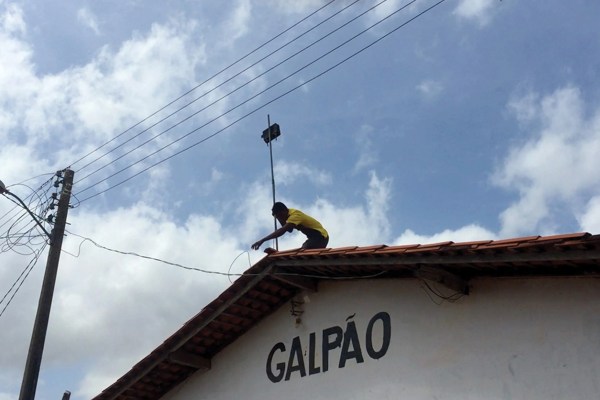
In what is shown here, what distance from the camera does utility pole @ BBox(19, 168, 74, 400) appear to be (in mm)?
10773

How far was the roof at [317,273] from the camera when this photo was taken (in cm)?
697

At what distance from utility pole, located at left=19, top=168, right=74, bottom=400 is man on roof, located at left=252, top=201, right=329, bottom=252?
13.1 ft

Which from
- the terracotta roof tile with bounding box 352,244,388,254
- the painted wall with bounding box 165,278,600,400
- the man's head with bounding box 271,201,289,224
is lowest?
the painted wall with bounding box 165,278,600,400

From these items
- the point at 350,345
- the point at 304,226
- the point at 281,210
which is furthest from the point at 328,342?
the point at 281,210

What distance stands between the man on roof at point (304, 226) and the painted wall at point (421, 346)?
115 cm

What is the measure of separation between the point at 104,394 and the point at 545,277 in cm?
789

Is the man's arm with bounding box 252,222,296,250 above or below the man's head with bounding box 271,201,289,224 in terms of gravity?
below

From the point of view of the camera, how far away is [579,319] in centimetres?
708

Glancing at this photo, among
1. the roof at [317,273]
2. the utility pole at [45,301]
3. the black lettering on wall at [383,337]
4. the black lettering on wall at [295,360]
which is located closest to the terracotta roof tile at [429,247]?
the roof at [317,273]

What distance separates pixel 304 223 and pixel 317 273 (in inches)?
55.0

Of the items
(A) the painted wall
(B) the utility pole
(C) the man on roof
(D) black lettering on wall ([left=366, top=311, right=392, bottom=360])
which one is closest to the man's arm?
(C) the man on roof

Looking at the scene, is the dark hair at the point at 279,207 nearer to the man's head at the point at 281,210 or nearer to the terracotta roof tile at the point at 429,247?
the man's head at the point at 281,210

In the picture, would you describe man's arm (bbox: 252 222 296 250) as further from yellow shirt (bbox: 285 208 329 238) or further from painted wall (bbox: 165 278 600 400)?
painted wall (bbox: 165 278 600 400)

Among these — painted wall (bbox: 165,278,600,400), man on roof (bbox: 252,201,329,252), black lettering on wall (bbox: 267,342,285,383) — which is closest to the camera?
painted wall (bbox: 165,278,600,400)
